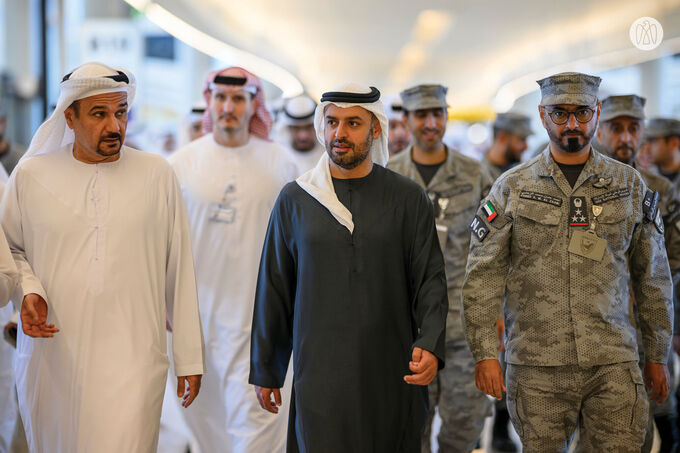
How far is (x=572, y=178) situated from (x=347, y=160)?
0.91 m

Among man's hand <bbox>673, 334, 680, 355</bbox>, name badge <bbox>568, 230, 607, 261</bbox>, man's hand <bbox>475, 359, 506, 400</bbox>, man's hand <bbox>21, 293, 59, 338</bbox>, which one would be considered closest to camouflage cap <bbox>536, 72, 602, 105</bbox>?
name badge <bbox>568, 230, 607, 261</bbox>

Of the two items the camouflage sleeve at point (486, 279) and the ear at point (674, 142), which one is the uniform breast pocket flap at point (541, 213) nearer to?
the camouflage sleeve at point (486, 279)

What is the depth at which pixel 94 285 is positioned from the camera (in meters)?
3.51

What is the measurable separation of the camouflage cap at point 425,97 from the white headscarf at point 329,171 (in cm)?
111

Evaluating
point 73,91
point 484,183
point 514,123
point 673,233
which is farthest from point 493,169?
point 73,91

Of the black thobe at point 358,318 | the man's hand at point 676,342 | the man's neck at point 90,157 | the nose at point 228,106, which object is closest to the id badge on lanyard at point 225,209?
the nose at point 228,106

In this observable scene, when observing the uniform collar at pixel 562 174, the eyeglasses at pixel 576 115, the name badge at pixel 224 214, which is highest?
the eyeglasses at pixel 576 115

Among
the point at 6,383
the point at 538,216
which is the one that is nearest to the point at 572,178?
the point at 538,216

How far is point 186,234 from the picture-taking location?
3.75 meters

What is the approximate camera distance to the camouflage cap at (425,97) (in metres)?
A: 4.82

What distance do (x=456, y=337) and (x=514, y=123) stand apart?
2507 mm

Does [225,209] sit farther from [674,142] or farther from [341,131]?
[674,142]

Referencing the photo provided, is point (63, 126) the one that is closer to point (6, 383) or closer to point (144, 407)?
point (144, 407)

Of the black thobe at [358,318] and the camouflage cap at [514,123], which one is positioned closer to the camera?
the black thobe at [358,318]
